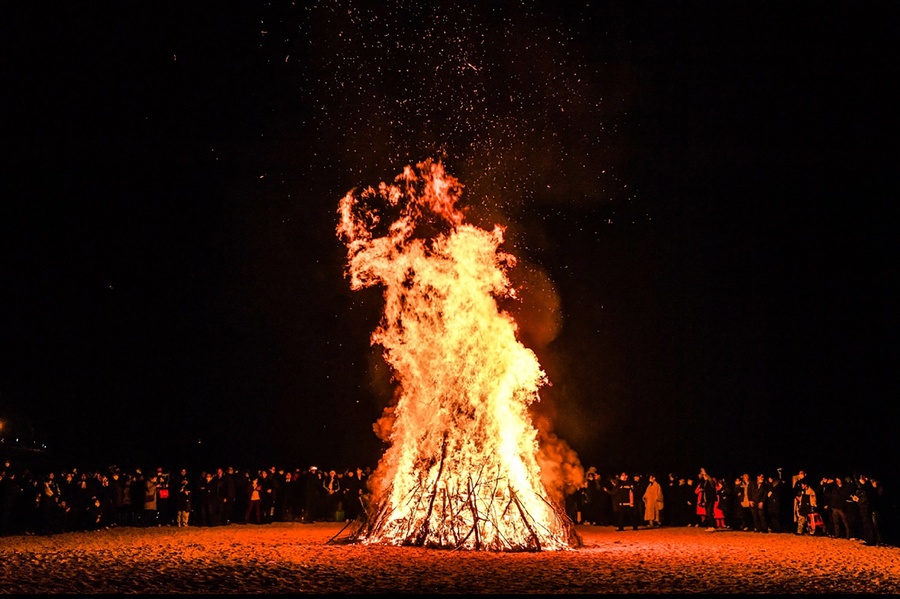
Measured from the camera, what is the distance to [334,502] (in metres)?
23.6

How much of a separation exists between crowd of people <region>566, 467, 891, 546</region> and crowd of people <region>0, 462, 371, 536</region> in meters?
6.76

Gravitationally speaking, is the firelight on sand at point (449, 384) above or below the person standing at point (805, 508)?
above

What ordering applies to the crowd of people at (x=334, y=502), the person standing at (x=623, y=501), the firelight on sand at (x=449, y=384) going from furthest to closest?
the person standing at (x=623, y=501), the crowd of people at (x=334, y=502), the firelight on sand at (x=449, y=384)

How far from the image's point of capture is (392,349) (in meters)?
17.1

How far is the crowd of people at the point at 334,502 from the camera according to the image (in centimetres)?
1867

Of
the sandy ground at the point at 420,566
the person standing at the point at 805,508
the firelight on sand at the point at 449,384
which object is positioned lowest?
the sandy ground at the point at 420,566

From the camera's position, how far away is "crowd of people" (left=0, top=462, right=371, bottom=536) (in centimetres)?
1880

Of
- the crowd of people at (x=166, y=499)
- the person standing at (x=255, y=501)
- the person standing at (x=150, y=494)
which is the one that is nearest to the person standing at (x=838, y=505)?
the crowd of people at (x=166, y=499)

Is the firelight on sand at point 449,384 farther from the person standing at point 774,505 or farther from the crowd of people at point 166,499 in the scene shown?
the person standing at point 774,505

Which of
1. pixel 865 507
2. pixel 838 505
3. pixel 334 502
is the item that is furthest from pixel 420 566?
pixel 334 502

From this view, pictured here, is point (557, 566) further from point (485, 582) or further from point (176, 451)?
point (176, 451)

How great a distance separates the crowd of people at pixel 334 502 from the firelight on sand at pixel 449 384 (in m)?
3.92

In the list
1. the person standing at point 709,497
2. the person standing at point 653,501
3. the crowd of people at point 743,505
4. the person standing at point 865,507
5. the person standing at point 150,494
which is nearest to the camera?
the person standing at point 865,507

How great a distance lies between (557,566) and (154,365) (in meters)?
25.2
